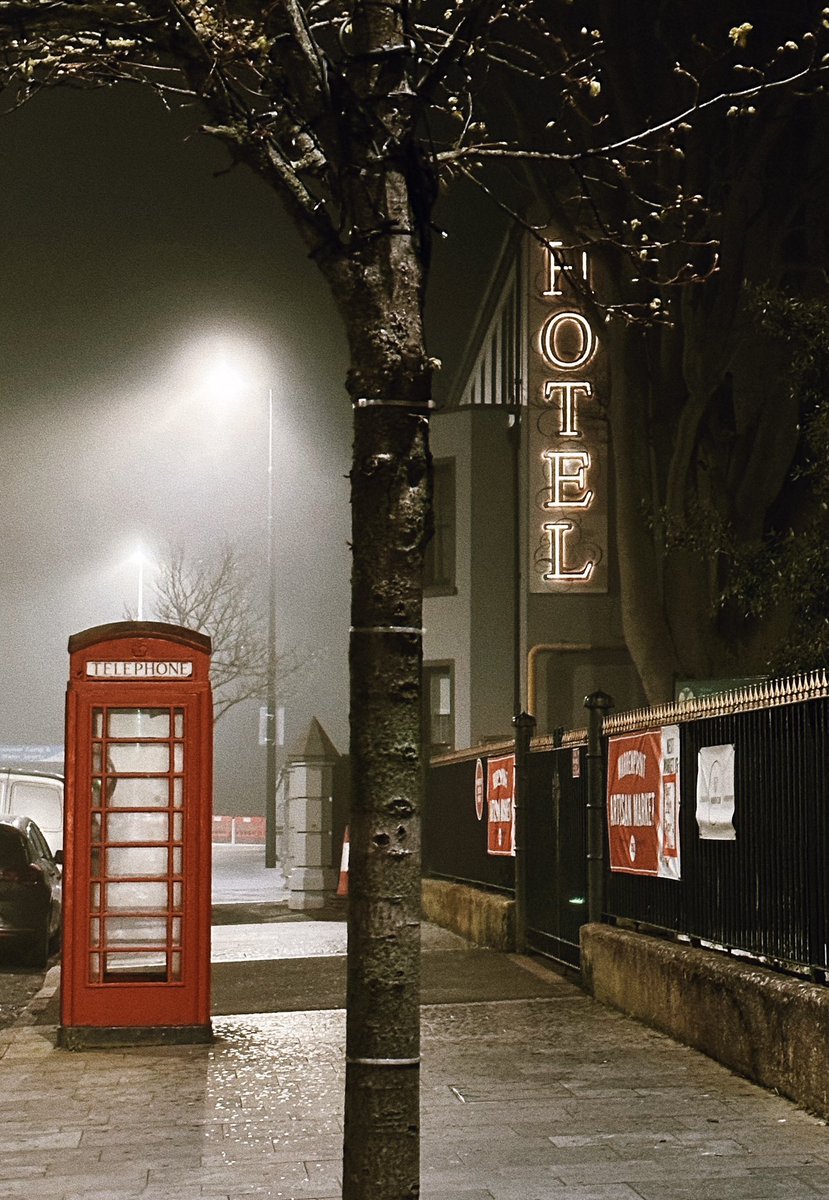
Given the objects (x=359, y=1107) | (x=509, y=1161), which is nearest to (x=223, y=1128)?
(x=509, y=1161)

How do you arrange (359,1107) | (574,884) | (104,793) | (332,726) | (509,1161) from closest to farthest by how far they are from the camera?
(359,1107)
(509,1161)
(104,793)
(574,884)
(332,726)

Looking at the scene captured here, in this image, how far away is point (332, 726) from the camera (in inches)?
3007

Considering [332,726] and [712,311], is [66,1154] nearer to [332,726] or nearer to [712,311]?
[712,311]

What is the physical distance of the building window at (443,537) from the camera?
25266mm

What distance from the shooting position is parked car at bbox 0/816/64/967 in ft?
53.7

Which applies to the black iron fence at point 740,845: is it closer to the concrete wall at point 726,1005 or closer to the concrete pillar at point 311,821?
the concrete wall at point 726,1005

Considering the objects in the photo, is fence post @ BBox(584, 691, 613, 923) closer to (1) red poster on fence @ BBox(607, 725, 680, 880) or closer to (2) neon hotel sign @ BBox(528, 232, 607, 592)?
(1) red poster on fence @ BBox(607, 725, 680, 880)

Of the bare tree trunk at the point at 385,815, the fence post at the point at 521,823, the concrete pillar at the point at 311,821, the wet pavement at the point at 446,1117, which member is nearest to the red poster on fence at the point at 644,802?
the wet pavement at the point at 446,1117

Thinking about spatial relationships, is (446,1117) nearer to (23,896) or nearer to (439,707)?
Result: (23,896)

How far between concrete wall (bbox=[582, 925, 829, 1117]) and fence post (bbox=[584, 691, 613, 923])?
20.6 inches

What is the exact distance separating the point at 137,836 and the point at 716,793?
363 cm

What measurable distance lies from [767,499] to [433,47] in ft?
46.7

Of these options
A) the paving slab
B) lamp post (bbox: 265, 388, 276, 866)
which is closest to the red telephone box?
the paving slab

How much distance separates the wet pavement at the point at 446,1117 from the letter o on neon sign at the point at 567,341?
44.0 ft
